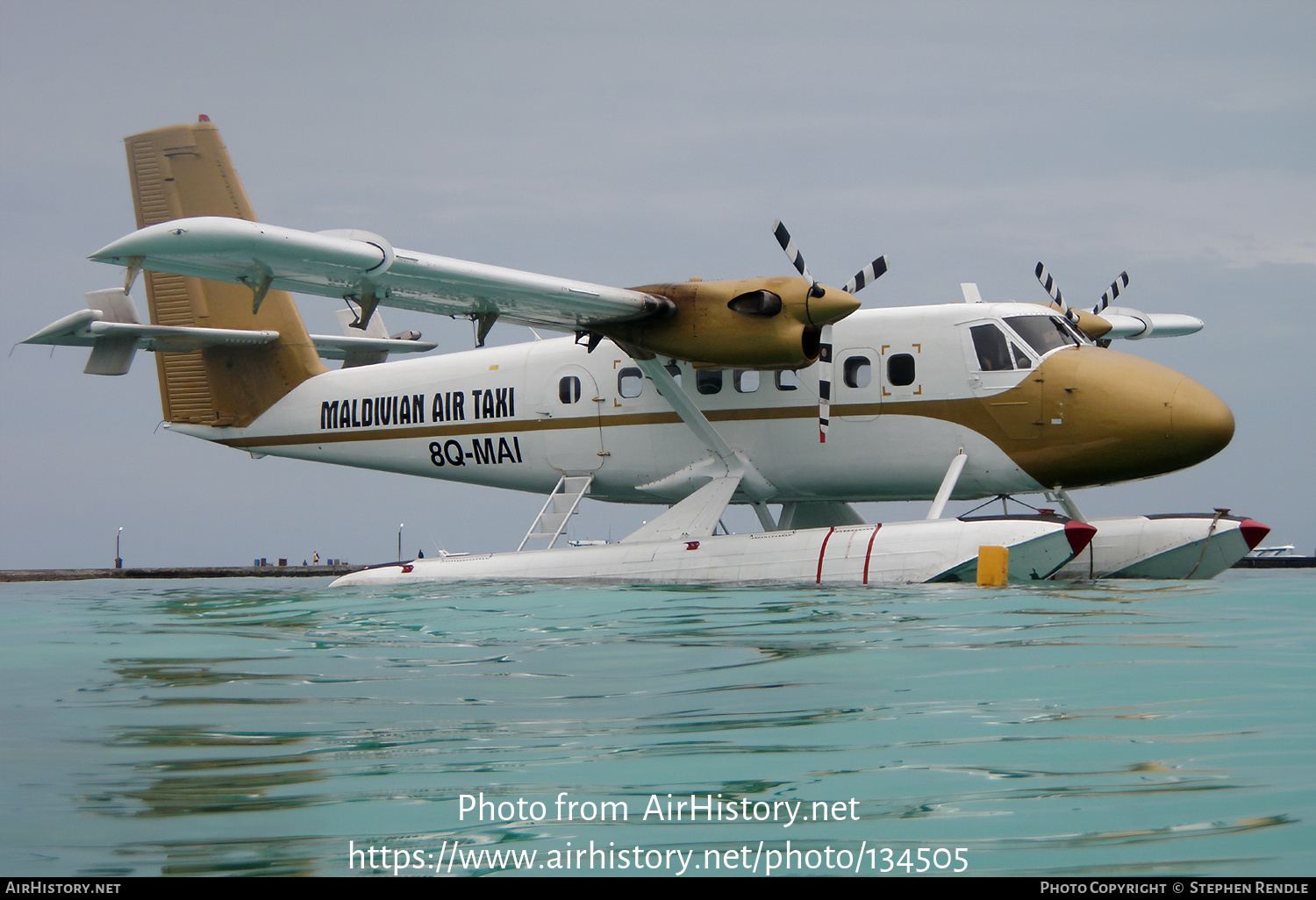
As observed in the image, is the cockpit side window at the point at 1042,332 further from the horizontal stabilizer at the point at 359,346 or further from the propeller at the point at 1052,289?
the horizontal stabilizer at the point at 359,346

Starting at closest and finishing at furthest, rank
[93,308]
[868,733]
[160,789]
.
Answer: [160,789]
[868,733]
[93,308]

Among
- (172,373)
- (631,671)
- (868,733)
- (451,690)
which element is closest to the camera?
(868,733)

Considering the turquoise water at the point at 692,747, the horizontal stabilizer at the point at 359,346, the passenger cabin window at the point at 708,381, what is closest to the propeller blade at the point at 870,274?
the passenger cabin window at the point at 708,381

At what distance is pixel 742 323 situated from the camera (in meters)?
14.7

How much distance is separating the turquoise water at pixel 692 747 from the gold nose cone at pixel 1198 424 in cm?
539

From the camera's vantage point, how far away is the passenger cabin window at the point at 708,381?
16234 mm

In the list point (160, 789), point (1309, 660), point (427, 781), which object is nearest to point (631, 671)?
point (427, 781)

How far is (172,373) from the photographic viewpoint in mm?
19859

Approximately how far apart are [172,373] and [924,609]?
597 inches

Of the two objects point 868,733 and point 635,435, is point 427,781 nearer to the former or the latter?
point 868,733

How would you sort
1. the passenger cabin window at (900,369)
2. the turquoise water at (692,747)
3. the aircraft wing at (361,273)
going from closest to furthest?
the turquoise water at (692,747) < the aircraft wing at (361,273) < the passenger cabin window at (900,369)

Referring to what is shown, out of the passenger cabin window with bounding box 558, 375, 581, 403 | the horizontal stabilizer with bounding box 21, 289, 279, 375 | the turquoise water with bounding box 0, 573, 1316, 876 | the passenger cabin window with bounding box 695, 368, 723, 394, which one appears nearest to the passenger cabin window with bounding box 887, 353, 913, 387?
the passenger cabin window with bounding box 695, 368, 723, 394

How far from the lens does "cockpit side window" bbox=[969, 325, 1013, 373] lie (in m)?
14.7

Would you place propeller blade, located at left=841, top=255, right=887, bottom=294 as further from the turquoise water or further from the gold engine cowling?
the turquoise water
